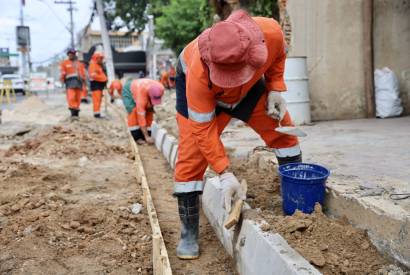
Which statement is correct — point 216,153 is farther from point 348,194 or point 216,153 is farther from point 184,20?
point 184,20

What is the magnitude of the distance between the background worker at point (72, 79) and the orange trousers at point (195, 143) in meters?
8.34

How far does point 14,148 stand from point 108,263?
4959mm

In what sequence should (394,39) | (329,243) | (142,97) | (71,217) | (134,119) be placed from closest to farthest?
(329,243)
(71,217)
(394,39)
(142,97)
(134,119)

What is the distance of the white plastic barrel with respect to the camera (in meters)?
6.67

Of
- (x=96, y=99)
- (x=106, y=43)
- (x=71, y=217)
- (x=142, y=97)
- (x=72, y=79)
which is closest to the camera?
(x=71, y=217)

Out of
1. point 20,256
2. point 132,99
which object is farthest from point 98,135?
point 20,256

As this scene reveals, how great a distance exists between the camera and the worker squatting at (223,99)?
239cm

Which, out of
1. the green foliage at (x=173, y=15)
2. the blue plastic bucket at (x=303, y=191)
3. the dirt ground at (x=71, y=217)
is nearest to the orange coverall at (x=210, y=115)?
the blue plastic bucket at (x=303, y=191)

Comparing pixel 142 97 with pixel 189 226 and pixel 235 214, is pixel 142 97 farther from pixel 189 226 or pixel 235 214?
pixel 235 214

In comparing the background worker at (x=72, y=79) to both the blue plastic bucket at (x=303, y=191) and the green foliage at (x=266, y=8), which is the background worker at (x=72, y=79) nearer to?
the green foliage at (x=266, y=8)

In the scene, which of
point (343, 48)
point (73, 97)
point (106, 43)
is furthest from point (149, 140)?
point (106, 43)

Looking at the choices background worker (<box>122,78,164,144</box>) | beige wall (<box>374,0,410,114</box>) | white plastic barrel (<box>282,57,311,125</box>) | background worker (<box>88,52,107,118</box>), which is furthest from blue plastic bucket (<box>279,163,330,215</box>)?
background worker (<box>88,52,107,118</box>)

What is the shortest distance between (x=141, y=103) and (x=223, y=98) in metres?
4.38

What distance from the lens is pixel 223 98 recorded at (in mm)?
2873
